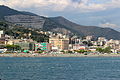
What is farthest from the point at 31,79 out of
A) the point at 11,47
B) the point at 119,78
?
the point at 11,47

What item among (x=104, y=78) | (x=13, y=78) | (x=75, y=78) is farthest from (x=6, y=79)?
(x=104, y=78)

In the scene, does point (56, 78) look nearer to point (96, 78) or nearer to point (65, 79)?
point (65, 79)

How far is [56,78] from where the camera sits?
42750 millimetres

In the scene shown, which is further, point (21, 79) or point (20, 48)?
point (20, 48)

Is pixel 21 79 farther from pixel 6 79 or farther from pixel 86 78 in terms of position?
pixel 86 78

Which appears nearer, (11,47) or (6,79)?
(6,79)

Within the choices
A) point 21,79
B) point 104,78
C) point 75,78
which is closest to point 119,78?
point 104,78

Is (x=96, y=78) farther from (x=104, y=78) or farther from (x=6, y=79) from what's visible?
(x=6, y=79)

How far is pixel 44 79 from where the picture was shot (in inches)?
1649

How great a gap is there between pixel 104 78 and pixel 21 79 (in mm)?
9636

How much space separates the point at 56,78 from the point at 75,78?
2230mm

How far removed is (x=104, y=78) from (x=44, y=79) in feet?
23.0

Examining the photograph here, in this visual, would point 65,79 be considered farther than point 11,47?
No

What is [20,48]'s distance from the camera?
19575cm
